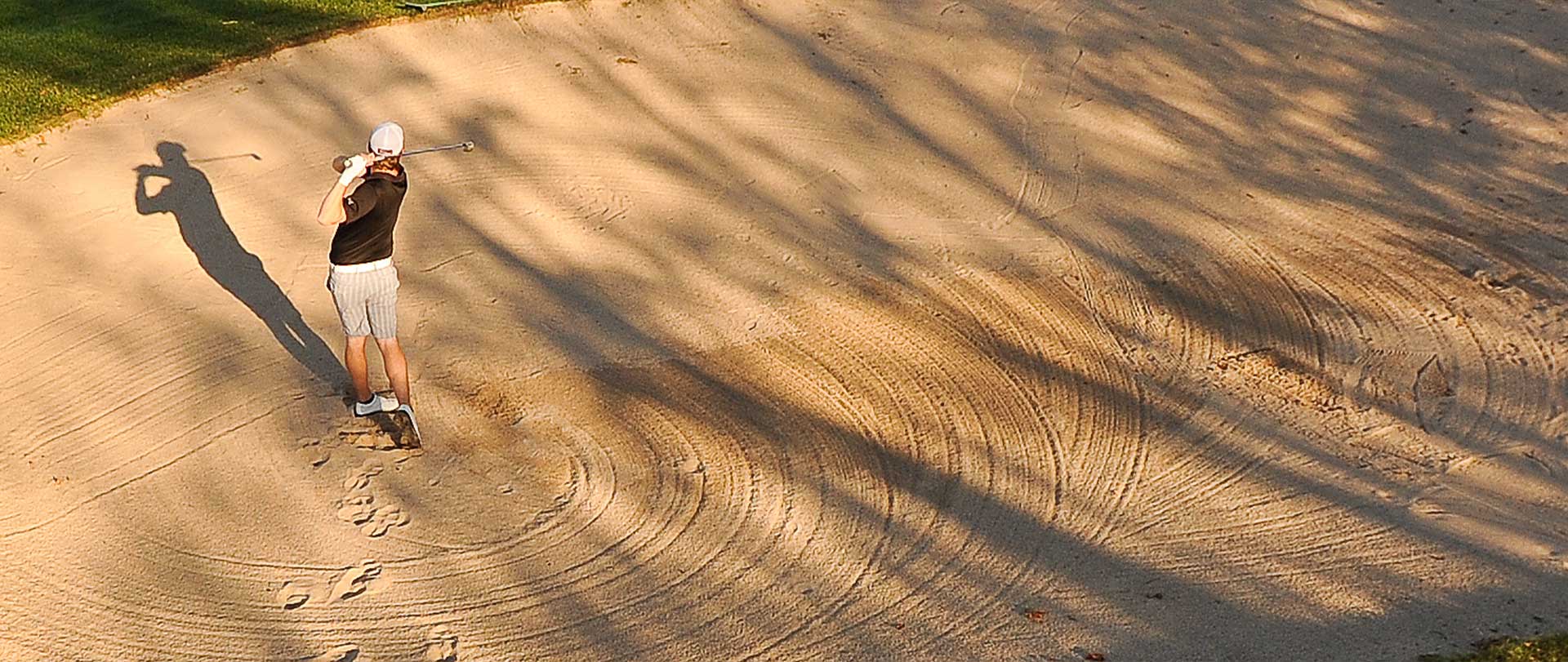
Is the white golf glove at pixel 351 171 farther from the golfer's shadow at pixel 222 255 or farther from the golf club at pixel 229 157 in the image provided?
the golf club at pixel 229 157

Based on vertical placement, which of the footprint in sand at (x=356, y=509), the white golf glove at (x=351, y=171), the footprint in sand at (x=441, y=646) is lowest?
the footprint in sand at (x=441, y=646)

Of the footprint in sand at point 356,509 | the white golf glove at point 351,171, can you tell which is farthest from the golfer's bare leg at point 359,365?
the white golf glove at point 351,171

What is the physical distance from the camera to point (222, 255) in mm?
10969

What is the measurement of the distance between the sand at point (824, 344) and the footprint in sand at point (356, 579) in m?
0.03

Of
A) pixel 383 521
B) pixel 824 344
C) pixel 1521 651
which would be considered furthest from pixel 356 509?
pixel 1521 651

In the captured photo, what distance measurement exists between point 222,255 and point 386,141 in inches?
129

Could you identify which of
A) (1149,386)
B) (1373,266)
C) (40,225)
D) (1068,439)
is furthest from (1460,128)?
(40,225)

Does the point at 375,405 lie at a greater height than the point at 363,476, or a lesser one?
greater

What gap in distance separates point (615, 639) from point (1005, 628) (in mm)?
1855

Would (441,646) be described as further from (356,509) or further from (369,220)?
(369,220)

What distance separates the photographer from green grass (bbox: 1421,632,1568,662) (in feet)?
22.3

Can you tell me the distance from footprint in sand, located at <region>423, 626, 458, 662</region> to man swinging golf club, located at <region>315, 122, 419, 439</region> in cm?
174

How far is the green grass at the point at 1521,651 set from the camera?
22.3 ft

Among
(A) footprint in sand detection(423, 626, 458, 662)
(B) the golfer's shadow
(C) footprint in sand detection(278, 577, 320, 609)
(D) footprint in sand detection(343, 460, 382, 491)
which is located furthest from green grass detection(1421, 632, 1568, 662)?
(B) the golfer's shadow
